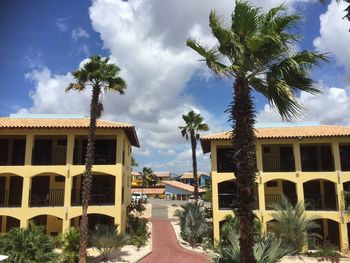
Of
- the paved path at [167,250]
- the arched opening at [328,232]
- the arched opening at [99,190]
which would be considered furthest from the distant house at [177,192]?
the arched opening at [99,190]

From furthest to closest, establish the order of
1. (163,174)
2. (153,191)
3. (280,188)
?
1. (163,174)
2. (153,191)
3. (280,188)

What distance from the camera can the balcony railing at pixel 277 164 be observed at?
29.6m

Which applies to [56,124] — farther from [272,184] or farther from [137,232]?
[272,184]

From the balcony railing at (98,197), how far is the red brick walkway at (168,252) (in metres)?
4.92

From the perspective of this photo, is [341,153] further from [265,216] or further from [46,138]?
[46,138]

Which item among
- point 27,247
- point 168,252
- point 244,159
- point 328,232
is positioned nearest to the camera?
point 244,159

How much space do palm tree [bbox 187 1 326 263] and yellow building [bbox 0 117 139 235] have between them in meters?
16.4

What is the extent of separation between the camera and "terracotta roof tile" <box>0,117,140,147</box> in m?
25.8

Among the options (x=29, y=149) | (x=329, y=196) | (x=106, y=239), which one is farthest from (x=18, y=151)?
(x=329, y=196)

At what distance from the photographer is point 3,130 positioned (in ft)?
85.8

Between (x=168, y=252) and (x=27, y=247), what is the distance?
11.1m

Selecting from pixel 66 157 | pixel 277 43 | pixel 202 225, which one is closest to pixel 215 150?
pixel 202 225

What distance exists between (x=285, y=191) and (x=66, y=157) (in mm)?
17677

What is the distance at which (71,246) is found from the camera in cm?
2112
